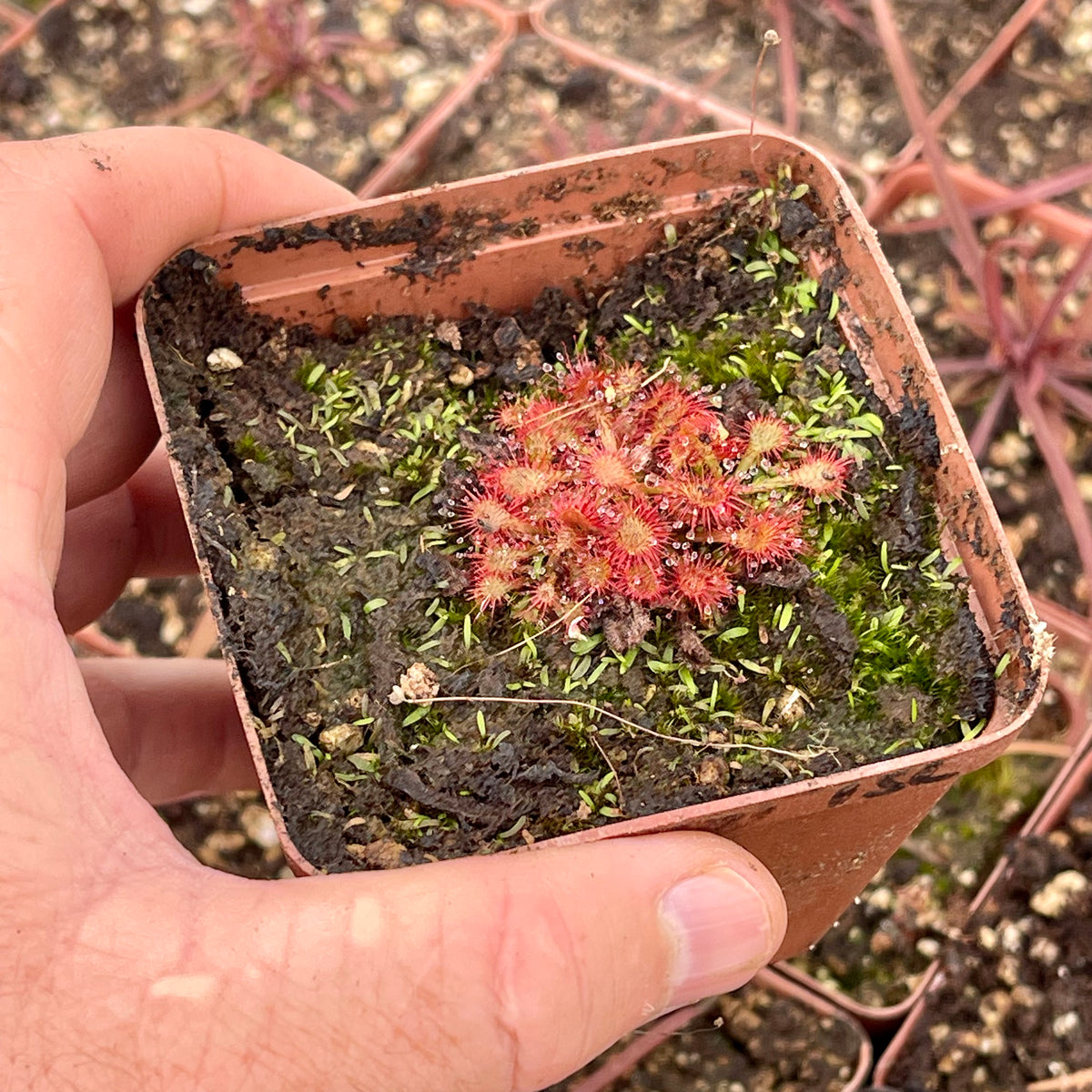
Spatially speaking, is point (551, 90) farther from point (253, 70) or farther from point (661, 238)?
point (661, 238)

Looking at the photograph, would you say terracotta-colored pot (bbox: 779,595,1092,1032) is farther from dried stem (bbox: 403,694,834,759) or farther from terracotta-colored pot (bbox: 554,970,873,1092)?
A: dried stem (bbox: 403,694,834,759)

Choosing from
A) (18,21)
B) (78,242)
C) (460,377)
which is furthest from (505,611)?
(18,21)

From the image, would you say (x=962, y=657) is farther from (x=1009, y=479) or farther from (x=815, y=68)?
(x=815, y=68)

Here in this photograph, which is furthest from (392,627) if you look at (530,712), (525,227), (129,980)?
(525,227)

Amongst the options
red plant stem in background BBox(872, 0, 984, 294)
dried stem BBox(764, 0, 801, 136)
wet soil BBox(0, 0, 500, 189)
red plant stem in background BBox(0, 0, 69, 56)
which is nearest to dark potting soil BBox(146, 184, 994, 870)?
red plant stem in background BBox(872, 0, 984, 294)

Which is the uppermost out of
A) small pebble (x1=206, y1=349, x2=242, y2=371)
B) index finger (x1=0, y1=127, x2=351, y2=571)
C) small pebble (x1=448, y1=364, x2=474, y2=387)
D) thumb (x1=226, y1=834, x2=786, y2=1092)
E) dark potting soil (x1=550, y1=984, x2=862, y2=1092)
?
index finger (x1=0, y1=127, x2=351, y2=571)

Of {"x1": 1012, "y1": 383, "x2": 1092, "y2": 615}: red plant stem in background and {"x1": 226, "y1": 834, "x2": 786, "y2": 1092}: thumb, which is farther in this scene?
{"x1": 1012, "y1": 383, "x2": 1092, "y2": 615}: red plant stem in background
